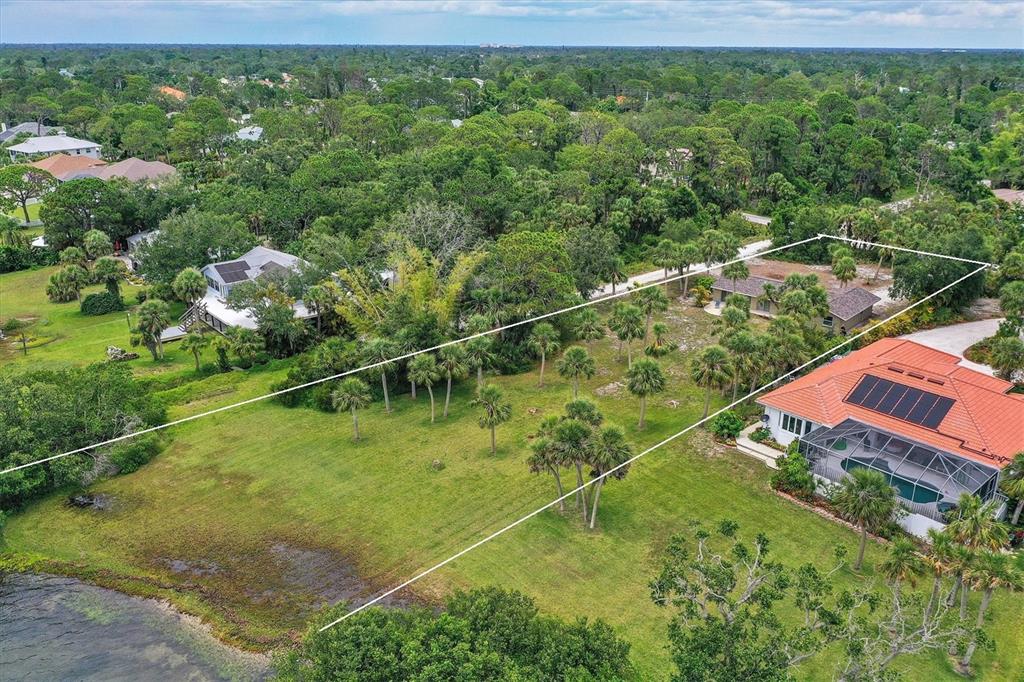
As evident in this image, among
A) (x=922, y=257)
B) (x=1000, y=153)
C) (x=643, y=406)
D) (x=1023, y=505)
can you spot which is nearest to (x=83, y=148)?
(x=643, y=406)

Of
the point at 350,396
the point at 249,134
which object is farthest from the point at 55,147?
the point at 350,396

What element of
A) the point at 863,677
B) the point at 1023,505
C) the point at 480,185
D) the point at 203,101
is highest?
the point at 203,101

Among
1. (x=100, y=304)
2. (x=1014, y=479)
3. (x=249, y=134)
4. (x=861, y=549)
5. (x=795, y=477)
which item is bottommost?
(x=861, y=549)

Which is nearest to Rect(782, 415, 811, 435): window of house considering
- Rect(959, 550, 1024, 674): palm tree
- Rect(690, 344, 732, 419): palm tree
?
Rect(690, 344, 732, 419): palm tree

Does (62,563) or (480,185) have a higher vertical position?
(480,185)

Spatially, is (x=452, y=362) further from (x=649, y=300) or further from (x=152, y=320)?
(x=152, y=320)

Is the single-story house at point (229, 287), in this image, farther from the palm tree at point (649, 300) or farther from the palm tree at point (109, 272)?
the palm tree at point (649, 300)

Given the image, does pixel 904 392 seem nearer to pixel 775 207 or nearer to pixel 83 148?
pixel 775 207
